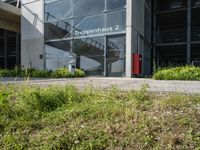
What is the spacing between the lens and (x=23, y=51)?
78.3 ft

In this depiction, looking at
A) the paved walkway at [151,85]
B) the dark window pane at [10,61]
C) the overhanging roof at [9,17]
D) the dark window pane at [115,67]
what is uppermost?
the overhanging roof at [9,17]

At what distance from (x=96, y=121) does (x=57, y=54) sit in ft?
58.1

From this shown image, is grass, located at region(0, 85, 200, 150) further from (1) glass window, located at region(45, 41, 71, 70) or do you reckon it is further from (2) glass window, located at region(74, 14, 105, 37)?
(1) glass window, located at region(45, 41, 71, 70)

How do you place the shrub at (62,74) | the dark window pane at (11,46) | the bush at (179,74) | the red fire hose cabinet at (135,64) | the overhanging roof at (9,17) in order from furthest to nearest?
the dark window pane at (11,46), the overhanging roof at (9,17), the red fire hose cabinet at (135,64), the shrub at (62,74), the bush at (179,74)

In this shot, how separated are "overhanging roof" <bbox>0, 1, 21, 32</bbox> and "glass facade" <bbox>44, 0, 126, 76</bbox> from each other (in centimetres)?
409

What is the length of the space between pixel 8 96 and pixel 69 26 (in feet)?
52.1

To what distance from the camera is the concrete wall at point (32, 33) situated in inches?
872

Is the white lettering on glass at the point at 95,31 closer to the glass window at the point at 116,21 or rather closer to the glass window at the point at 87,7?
the glass window at the point at 116,21

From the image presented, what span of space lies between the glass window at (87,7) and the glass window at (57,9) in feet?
2.43

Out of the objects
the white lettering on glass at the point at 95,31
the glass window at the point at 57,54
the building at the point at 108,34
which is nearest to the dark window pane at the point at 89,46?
the building at the point at 108,34

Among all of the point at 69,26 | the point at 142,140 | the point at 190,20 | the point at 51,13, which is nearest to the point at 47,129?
the point at 142,140

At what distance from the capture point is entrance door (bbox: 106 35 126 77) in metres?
17.1

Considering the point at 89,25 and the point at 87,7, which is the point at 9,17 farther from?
the point at 89,25

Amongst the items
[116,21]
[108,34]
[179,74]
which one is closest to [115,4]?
[116,21]
